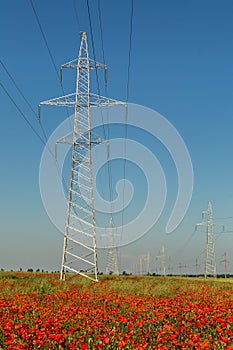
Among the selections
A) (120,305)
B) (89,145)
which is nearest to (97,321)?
(120,305)

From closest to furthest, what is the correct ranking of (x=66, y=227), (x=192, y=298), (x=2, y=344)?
(x=2, y=344) < (x=192, y=298) < (x=66, y=227)

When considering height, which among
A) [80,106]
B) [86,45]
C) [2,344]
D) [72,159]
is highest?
[86,45]

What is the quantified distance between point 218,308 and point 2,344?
5.07m

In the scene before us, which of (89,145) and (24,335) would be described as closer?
(24,335)

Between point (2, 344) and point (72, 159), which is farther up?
point (72, 159)

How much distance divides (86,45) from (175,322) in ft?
82.2

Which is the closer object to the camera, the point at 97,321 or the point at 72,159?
the point at 97,321

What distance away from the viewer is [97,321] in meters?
7.87

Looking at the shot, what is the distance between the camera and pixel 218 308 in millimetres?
9859

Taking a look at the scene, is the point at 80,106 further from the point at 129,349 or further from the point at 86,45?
the point at 129,349

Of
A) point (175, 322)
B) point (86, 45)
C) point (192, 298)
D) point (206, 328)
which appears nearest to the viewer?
point (206, 328)

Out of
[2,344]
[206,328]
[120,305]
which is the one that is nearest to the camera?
[2,344]

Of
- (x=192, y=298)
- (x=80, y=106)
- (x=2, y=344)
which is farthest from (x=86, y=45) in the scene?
(x=2, y=344)

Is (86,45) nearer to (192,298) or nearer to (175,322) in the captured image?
(192,298)
